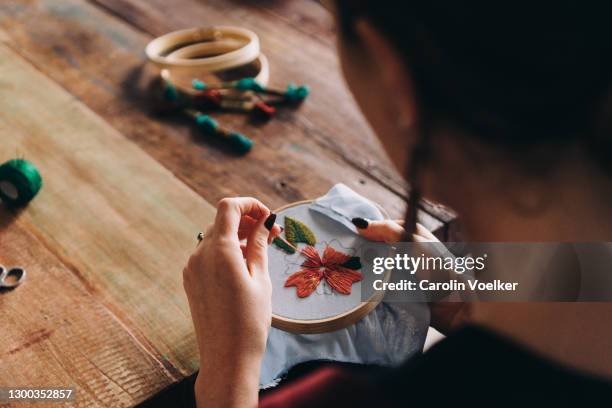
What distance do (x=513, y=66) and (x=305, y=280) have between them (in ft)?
1.75

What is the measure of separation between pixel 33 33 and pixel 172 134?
1.72ft

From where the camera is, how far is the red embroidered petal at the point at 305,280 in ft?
2.79

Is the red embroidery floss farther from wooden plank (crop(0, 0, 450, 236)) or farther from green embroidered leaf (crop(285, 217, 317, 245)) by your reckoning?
wooden plank (crop(0, 0, 450, 236))

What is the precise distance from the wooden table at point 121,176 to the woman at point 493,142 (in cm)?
39

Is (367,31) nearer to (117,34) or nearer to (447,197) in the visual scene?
(447,197)

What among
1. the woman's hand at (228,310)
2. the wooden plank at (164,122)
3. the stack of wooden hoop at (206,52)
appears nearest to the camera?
the woman's hand at (228,310)

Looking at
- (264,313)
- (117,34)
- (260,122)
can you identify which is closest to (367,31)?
(264,313)

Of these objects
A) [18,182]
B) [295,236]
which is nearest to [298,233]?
[295,236]

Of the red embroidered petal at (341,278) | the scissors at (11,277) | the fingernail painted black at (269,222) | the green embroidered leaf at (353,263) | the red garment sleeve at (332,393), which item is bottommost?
the scissors at (11,277)

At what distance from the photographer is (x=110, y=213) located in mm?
1007

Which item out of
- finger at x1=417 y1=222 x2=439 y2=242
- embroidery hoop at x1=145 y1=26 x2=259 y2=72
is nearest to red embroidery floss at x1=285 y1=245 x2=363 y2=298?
finger at x1=417 y1=222 x2=439 y2=242

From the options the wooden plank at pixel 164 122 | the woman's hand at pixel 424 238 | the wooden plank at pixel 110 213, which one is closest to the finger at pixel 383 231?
the woman's hand at pixel 424 238

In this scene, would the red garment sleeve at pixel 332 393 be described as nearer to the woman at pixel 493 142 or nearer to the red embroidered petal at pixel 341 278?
the woman at pixel 493 142

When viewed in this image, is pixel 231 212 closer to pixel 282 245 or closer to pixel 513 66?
pixel 282 245
